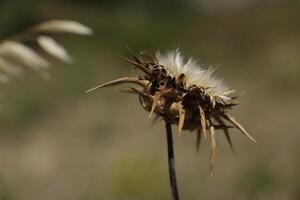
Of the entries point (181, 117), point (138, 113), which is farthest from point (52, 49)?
point (138, 113)

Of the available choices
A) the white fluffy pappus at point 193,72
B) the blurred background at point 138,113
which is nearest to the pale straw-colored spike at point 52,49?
the blurred background at point 138,113

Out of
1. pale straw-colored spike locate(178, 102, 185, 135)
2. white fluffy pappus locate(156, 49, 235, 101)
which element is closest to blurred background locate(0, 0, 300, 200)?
white fluffy pappus locate(156, 49, 235, 101)

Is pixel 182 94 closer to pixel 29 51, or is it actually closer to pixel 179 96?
pixel 179 96

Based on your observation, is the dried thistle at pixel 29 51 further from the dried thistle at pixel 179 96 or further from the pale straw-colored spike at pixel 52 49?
the dried thistle at pixel 179 96

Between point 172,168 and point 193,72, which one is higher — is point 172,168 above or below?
below

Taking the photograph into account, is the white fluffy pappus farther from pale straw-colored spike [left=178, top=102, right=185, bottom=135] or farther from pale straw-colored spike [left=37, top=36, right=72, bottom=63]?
pale straw-colored spike [left=37, top=36, right=72, bottom=63]

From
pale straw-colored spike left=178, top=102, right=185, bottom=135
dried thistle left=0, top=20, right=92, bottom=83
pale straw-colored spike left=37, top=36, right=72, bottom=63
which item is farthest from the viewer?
pale straw-colored spike left=37, top=36, right=72, bottom=63

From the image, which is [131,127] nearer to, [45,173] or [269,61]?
[45,173]
